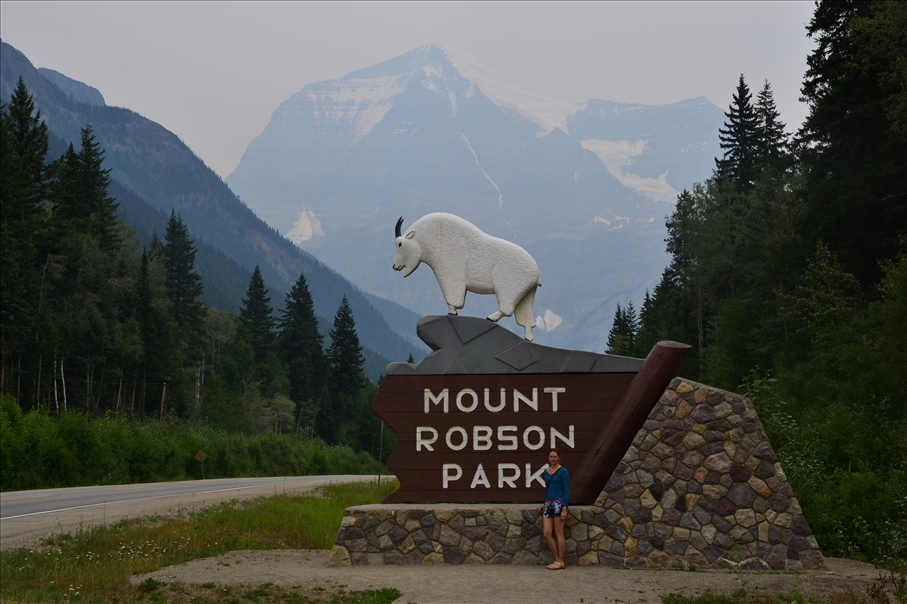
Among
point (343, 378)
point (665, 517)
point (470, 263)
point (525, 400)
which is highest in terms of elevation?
point (470, 263)

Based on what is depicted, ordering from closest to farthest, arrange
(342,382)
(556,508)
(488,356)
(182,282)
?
(556,508), (488,356), (182,282), (342,382)

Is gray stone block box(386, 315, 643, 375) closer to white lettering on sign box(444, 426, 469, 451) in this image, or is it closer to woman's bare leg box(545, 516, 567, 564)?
white lettering on sign box(444, 426, 469, 451)

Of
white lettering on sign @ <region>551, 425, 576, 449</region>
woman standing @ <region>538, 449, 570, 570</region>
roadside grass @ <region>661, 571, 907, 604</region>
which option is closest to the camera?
roadside grass @ <region>661, 571, 907, 604</region>

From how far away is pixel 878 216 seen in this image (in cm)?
2900

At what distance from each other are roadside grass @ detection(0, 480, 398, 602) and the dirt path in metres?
0.67

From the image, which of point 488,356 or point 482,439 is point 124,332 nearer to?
point 488,356

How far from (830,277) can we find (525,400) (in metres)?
19.1

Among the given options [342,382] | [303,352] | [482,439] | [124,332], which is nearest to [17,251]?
[124,332]

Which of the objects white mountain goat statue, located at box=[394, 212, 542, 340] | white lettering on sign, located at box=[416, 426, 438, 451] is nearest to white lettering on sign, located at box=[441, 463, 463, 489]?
white lettering on sign, located at box=[416, 426, 438, 451]

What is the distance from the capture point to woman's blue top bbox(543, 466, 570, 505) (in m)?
12.3

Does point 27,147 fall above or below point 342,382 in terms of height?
above

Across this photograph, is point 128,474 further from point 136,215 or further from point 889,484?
point 136,215

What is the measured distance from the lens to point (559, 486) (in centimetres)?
1234

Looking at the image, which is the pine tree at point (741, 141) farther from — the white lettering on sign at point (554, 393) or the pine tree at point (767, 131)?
the white lettering on sign at point (554, 393)
